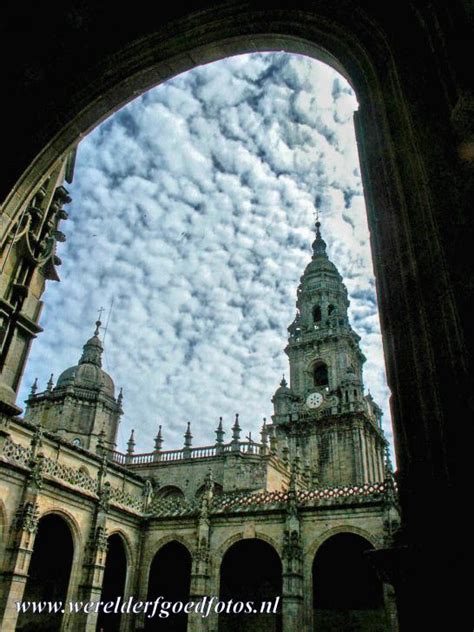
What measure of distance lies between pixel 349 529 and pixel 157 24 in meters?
20.5

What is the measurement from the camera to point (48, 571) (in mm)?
23531

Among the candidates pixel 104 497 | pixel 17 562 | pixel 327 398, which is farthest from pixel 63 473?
pixel 327 398

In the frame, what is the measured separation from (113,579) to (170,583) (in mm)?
3229

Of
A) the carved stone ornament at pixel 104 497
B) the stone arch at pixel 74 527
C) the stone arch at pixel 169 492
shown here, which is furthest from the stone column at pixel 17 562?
→ the stone arch at pixel 169 492

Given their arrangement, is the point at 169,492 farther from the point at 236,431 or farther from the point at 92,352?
the point at 92,352

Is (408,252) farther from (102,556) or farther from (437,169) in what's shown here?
(102,556)

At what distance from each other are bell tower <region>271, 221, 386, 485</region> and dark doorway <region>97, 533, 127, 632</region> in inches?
839

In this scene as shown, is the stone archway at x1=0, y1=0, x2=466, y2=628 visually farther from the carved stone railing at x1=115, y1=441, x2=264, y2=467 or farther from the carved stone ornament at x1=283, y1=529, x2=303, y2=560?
the carved stone railing at x1=115, y1=441, x2=264, y2=467

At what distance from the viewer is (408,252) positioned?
3396 mm

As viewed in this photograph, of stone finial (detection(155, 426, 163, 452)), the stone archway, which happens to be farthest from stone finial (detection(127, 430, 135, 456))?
the stone archway

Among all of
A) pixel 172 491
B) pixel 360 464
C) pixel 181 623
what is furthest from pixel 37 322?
pixel 360 464

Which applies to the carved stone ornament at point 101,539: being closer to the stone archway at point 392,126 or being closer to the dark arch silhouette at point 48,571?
the dark arch silhouette at point 48,571

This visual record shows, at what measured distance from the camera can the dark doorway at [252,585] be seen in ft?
83.1

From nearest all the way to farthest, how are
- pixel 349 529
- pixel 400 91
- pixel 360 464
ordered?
1. pixel 400 91
2. pixel 349 529
3. pixel 360 464
